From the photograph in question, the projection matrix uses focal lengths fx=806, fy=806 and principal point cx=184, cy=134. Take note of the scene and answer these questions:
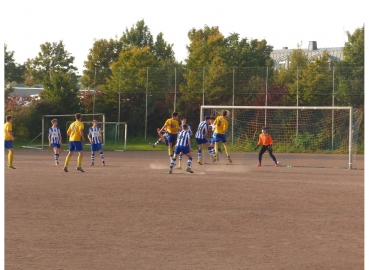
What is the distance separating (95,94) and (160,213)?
1455 inches

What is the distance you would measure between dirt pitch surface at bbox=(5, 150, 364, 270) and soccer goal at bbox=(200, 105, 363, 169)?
9762mm

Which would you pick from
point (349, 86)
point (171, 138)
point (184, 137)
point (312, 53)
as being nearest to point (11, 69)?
point (349, 86)

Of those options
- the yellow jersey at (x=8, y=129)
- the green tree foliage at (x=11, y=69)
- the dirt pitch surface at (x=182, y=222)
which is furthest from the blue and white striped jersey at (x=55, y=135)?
the green tree foliage at (x=11, y=69)

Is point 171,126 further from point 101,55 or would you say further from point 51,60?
point 51,60

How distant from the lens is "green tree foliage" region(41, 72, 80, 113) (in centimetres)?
5056

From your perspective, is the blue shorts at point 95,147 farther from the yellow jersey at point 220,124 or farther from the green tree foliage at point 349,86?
the green tree foliage at point 349,86

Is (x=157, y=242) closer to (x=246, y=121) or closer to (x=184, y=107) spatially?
(x=246, y=121)

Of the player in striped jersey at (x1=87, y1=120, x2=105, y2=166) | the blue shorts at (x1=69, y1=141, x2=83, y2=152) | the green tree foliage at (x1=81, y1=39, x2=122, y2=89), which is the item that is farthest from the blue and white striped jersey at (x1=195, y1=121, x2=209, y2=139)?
the green tree foliage at (x1=81, y1=39, x2=122, y2=89)

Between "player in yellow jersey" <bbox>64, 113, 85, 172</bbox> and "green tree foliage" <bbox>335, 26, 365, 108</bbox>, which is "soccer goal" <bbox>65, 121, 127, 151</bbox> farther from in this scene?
"player in yellow jersey" <bbox>64, 113, 85, 172</bbox>

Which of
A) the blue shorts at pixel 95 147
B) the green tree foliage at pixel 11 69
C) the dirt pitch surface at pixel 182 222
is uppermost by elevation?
the green tree foliage at pixel 11 69

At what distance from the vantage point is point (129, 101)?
49.6m

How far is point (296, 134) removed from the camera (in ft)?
125

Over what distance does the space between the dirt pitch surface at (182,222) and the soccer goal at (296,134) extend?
384 inches

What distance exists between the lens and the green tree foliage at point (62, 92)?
50.6 m
